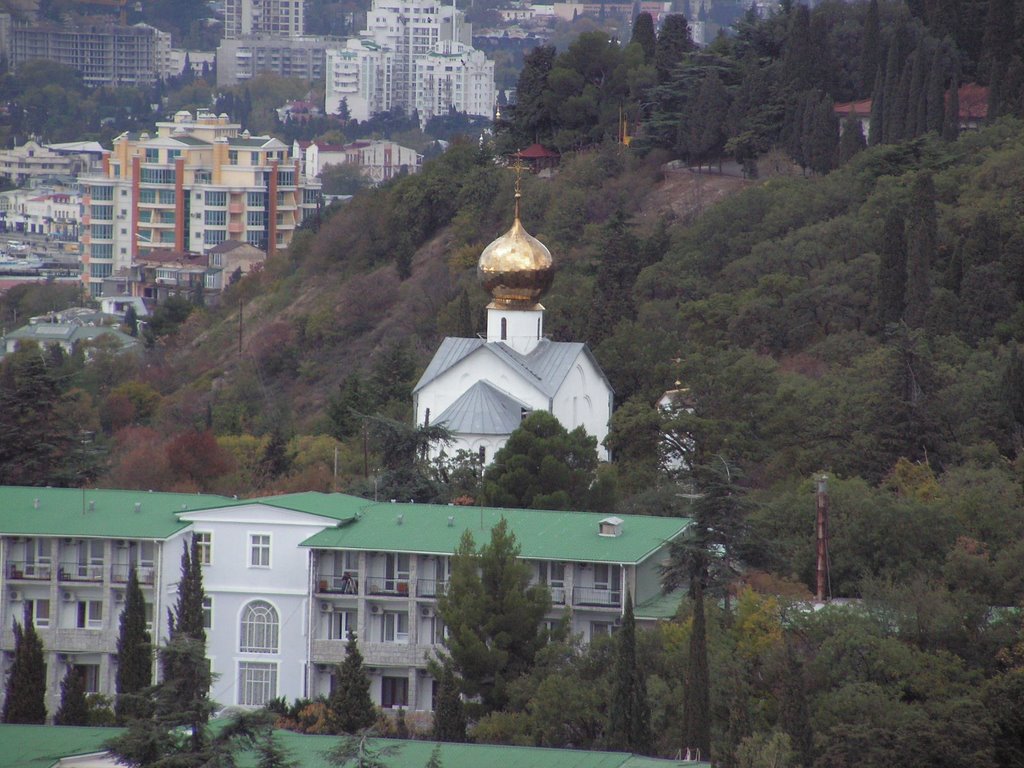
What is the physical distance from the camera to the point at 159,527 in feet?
118

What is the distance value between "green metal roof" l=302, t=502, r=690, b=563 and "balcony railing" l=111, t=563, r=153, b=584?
2.34m

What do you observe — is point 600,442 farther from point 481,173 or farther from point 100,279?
point 100,279

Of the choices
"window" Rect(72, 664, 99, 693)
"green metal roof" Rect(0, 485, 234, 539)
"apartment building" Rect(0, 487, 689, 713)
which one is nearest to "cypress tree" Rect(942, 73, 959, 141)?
"apartment building" Rect(0, 487, 689, 713)

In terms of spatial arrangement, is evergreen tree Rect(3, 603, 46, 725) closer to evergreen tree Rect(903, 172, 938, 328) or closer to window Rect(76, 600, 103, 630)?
window Rect(76, 600, 103, 630)

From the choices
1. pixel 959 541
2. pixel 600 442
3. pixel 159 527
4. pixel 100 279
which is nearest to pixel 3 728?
pixel 159 527

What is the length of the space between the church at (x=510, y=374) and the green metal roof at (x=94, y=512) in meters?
6.15

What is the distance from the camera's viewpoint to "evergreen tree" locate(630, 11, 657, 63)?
247ft

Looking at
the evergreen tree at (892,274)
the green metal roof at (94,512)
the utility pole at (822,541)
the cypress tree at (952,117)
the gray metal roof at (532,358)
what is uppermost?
the cypress tree at (952,117)

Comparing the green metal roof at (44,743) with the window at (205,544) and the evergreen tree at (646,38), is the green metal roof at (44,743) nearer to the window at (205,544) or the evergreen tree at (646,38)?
the window at (205,544)

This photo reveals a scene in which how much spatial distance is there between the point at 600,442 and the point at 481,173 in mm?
27583

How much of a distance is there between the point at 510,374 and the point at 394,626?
30.2 ft

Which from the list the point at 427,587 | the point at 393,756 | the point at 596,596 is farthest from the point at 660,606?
the point at 393,756

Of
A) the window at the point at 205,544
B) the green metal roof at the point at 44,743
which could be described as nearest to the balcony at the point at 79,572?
the window at the point at 205,544

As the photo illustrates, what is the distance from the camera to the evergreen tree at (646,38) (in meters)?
75.2
